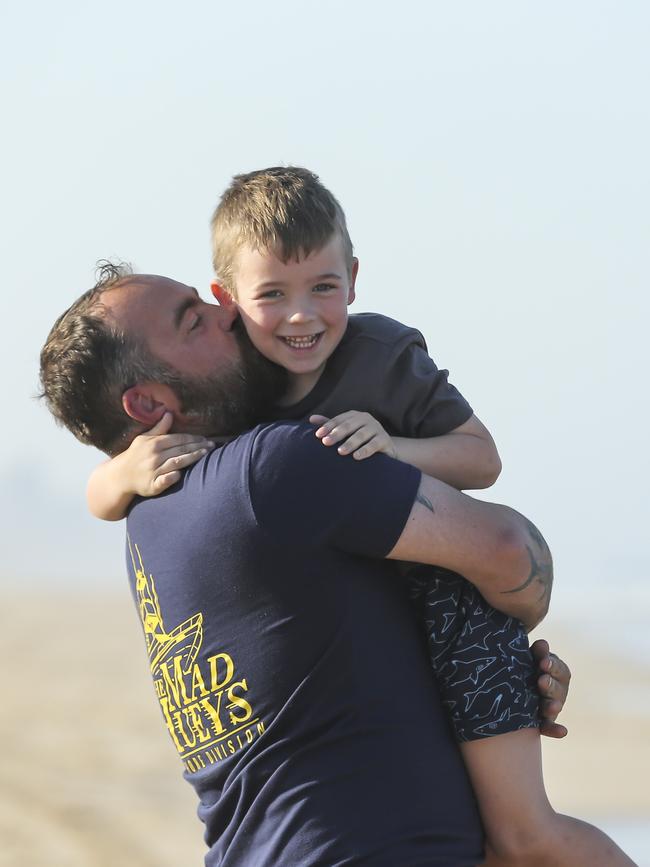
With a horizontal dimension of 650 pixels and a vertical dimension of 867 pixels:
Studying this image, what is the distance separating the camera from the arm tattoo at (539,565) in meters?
3.31

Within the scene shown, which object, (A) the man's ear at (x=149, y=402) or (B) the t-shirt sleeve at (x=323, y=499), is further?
(A) the man's ear at (x=149, y=402)

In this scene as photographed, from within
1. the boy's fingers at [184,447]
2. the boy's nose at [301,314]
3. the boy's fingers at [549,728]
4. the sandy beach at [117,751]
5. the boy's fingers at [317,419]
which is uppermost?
the boy's nose at [301,314]

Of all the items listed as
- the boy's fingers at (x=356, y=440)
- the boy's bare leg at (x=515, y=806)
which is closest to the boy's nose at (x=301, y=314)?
the boy's fingers at (x=356, y=440)

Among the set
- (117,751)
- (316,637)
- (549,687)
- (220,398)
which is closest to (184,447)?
(220,398)

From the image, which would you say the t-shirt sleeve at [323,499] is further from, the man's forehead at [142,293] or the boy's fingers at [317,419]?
the man's forehead at [142,293]

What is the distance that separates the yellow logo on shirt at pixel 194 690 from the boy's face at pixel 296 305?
60 cm

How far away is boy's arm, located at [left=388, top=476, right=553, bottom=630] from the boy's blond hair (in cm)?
80

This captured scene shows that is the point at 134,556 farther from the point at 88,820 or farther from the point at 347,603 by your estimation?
the point at 88,820

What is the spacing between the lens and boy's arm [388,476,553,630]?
313 cm

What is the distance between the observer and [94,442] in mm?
3678

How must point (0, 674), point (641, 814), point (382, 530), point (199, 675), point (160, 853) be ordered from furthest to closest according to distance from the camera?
point (0, 674), point (641, 814), point (160, 853), point (199, 675), point (382, 530)

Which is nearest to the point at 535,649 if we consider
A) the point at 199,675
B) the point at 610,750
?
the point at 199,675

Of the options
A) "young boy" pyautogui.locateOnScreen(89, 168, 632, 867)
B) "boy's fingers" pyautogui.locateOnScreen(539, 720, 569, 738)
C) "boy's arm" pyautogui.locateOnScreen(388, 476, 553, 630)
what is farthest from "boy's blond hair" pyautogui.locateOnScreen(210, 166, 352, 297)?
"boy's fingers" pyautogui.locateOnScreen(539, 720, 569, 738)

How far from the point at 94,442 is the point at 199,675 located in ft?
2.26
